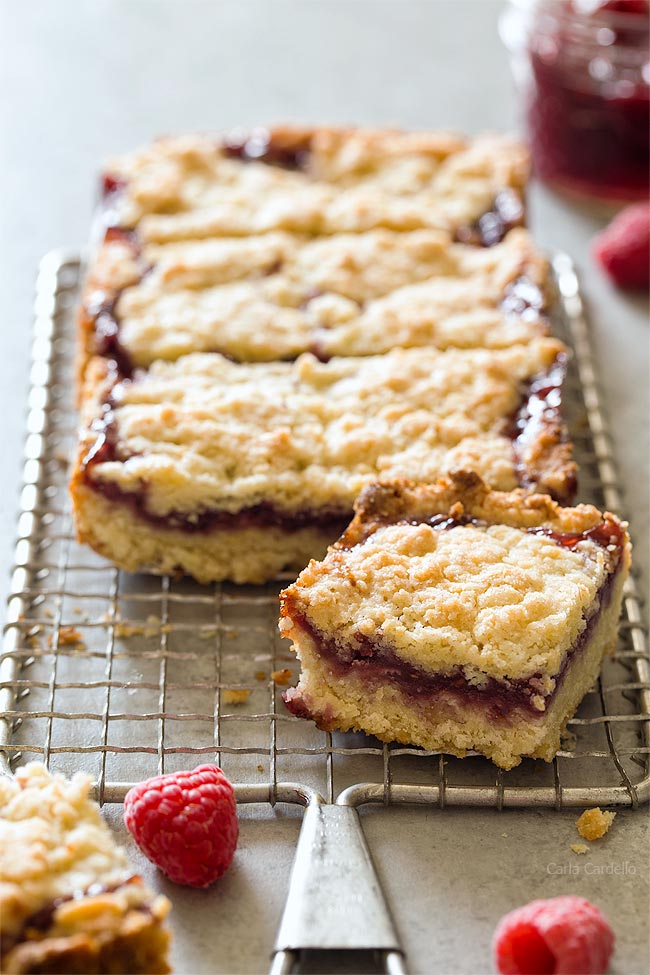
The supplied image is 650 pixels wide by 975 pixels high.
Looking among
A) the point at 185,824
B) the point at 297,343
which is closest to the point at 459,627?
the point at 185,824

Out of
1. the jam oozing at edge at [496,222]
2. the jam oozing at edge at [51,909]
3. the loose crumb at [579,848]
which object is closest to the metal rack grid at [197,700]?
the loose crumb at [579,848]

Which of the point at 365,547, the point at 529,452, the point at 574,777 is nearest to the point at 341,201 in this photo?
the point at 529,452

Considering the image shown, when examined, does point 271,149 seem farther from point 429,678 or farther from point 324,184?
point 429,678

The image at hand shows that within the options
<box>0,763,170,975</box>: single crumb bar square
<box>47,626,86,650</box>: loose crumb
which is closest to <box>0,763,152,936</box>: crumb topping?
<box>0,763,170,975</box>: single crumb bar square

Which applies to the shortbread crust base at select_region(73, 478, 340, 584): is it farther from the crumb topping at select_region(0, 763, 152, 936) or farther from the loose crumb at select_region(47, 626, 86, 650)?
the crumb topping at select_region(0, 763, 152, 936)

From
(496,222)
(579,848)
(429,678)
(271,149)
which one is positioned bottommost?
(579,848)

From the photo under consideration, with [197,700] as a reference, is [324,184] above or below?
above

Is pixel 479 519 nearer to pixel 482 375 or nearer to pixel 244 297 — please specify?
pixel 482 375
